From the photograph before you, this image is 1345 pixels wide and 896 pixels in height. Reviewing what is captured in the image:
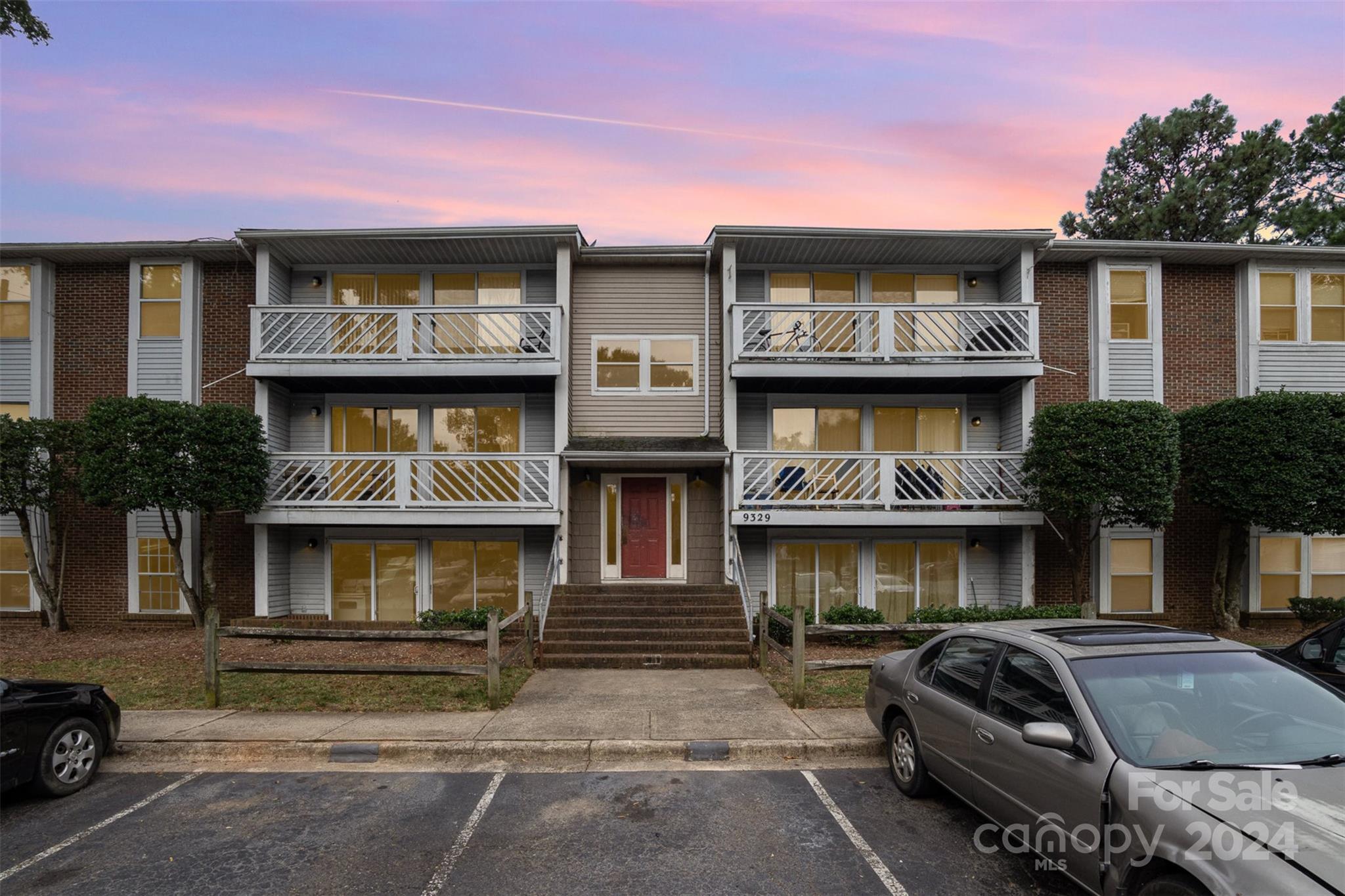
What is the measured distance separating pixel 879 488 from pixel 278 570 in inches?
471

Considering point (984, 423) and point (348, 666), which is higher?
point (984, 423)

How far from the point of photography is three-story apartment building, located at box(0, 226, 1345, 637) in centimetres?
1323

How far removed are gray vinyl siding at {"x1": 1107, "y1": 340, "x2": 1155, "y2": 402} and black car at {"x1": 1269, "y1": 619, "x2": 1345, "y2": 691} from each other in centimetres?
822

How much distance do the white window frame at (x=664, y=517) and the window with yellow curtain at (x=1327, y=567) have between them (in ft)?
42.9

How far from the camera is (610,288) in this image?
1455 centimetres

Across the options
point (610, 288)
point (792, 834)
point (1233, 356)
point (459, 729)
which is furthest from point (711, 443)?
point (1233, 356)

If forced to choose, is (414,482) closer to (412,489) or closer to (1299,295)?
(412,489)

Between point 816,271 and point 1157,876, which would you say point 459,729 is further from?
point 816,271

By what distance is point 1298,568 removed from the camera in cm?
1427

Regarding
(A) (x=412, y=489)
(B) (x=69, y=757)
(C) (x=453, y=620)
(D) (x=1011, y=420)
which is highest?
(D) (x=1011, y=420)

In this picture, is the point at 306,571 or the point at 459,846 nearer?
the point at 459,846

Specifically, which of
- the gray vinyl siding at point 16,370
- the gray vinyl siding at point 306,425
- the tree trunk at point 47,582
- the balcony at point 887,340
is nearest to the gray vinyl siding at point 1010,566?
the balcony at point 887,340

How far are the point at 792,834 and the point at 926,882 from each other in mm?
1057

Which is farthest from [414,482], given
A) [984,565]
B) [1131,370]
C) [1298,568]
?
[1298,568]
